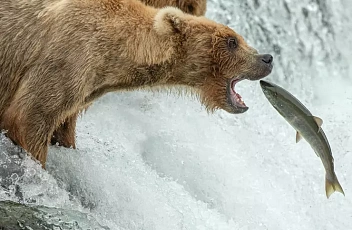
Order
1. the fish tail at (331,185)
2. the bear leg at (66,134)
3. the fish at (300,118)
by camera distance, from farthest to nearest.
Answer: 1. the bear leg at (66,134)
2. the fish tail at (331,185)
3. the fish at (300,118)

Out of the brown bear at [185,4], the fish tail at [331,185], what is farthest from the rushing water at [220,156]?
the brown bear at [185,4]

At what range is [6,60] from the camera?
6125 mm

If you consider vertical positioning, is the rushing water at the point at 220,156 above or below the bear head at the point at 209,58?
below

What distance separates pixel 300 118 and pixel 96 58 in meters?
1.58

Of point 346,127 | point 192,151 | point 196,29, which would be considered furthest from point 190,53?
point 346,127

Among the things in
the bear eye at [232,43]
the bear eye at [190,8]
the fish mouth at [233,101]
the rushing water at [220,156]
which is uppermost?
the bear eye at [232,43]

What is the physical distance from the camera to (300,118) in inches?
242

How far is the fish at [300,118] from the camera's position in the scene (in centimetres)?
605

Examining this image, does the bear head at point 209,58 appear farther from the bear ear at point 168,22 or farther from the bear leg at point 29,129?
the bear leg at point 29,129

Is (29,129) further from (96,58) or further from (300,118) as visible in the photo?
(300,118)

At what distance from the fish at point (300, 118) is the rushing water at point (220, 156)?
112 cm

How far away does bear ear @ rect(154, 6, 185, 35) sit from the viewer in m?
5.82

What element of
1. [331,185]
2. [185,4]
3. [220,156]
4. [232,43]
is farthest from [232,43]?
[220,156]

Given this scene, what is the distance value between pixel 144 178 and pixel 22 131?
4.86 feet
